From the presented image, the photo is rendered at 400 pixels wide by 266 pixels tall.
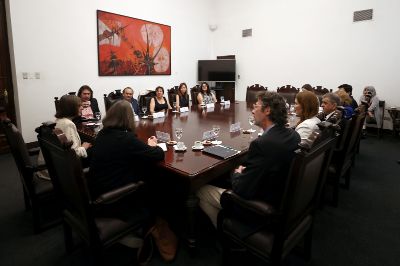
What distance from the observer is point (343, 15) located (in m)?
6.01

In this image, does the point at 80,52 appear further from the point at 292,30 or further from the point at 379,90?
the point at 379,90

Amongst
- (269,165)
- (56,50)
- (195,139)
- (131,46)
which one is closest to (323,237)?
(269,165)

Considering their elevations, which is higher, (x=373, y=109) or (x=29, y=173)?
(x=373, y=109)

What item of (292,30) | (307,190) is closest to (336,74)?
(292,30)

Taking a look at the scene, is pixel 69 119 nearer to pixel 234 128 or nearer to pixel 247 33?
pixel 234 128

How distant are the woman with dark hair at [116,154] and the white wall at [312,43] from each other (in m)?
5.86

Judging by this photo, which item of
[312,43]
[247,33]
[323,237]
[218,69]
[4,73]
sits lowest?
[323,237]

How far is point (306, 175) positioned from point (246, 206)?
13.4 inches

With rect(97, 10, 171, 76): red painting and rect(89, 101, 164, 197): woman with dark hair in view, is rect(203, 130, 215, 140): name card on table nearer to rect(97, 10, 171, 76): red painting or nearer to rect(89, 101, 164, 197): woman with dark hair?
rect(89, 101, 164, 197): woman with dark hair

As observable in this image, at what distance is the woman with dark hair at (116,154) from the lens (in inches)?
64.8

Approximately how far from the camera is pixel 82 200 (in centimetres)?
141

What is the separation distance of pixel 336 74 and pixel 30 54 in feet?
20.1

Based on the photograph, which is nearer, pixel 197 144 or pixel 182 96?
pixel 197 144

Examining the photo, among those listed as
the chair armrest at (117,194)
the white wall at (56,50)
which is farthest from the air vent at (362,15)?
the chair armrest at (117,194)
